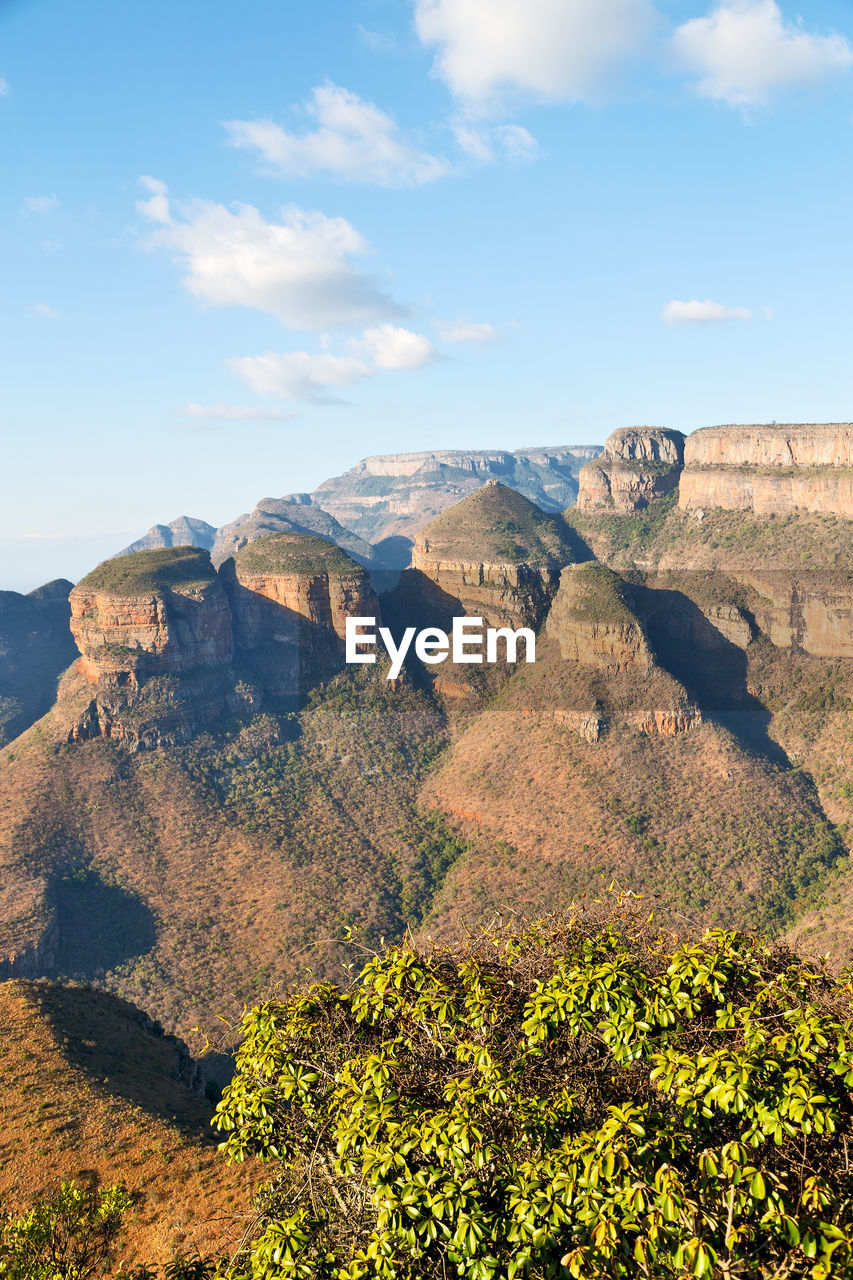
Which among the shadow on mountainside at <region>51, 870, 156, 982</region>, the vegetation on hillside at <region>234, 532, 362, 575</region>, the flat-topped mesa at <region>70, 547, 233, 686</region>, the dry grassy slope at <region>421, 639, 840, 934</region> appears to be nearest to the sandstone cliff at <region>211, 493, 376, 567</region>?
the vegetation on hillside at <region>234, 532, 362, 575</region>

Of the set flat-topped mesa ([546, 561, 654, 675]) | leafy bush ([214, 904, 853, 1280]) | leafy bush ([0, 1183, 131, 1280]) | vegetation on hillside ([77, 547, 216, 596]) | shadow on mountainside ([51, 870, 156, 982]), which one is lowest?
shadow on mountainside ([51, 870, 156, 982])

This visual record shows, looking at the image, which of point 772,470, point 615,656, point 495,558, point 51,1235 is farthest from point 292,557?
point 51,1235

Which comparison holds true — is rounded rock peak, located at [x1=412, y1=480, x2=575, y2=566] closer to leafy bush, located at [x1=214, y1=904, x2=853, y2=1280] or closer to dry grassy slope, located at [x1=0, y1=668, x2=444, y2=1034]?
dry grassy slope, located at [x1=0, y1=668, x2=444, y2=1034]

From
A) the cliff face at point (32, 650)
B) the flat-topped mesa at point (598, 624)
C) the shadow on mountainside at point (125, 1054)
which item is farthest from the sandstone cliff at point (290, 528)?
the shadow on mountainside at point (125, 1054)

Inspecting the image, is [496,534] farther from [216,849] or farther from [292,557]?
[216,849]

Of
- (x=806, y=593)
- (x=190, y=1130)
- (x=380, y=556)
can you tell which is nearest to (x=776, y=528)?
(x=806, y=593)

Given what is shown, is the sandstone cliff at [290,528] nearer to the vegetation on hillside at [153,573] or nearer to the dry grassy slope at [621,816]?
the vegetation on hillside at [153,573]
